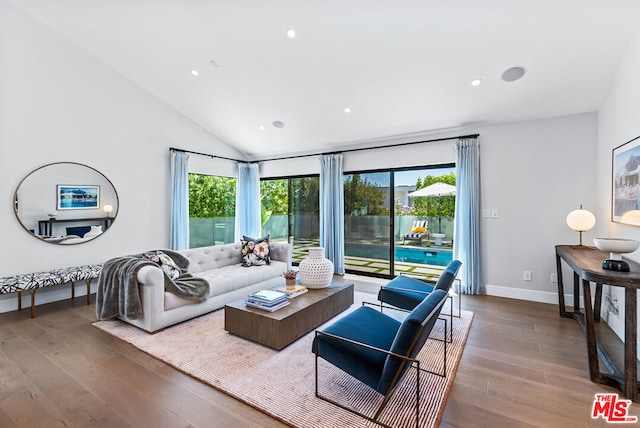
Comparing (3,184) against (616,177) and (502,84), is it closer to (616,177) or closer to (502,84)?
(502,84)

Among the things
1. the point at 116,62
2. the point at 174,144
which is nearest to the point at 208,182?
the point at 174,144

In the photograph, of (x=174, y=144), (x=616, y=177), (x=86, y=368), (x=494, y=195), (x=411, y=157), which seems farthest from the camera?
(x=174, y=144)

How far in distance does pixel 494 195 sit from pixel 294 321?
11.3 feet

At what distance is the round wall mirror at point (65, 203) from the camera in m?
3.92

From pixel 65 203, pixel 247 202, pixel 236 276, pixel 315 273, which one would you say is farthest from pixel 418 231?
pixel 65 203

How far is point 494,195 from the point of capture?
14.5 feet

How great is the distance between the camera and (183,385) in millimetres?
2238

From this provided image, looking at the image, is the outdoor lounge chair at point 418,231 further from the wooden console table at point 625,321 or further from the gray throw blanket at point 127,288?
the gray throw blanket at point 127,288

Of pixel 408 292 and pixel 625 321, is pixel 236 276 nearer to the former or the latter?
pixel 408 292

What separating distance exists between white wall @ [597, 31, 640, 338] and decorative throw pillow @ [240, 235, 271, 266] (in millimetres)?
4214

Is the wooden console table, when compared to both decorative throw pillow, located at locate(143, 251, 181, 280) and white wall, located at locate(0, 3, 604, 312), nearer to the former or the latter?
white wall, located at locate(0, 3, 604, 312)

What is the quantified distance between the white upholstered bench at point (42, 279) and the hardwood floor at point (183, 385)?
410 millimetres

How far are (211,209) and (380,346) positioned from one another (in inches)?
205

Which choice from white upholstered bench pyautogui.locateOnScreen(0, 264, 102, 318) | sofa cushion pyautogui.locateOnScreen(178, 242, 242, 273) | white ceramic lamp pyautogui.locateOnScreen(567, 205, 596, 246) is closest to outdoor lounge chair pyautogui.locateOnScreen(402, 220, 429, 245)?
white ceramic lamp pyautogui.locateOnScreen(567, 205, 596, 246)
